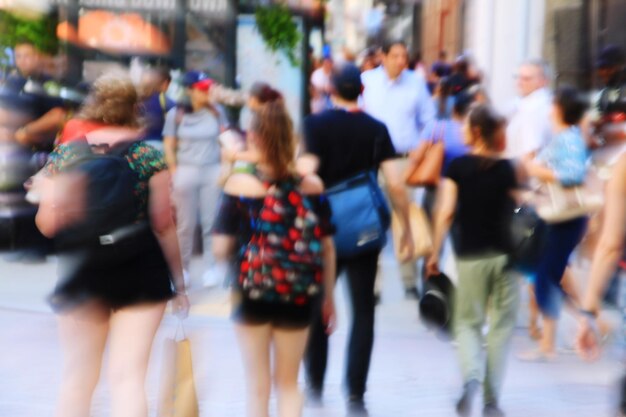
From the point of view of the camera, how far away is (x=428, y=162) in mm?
9547

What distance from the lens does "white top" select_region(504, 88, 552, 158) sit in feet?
31.5

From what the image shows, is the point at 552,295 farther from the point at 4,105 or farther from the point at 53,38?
the point at 53,38

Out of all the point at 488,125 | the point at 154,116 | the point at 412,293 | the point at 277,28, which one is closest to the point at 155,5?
the point at 277,28

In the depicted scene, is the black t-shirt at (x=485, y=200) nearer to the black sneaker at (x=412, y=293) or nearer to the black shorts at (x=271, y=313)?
the black shorts at (x=271, y=313)

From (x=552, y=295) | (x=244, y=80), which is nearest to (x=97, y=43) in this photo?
(x=244, y=80)

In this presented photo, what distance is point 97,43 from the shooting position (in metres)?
14.5

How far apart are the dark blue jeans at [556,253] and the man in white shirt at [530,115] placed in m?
1.23

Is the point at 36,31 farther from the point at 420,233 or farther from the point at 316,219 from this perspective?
the point at 316,219

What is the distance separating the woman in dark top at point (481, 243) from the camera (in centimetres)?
685

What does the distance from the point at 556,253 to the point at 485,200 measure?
1646 mm

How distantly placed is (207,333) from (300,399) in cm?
390

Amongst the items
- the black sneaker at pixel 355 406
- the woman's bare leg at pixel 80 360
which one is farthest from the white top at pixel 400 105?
the woman's bare leg at pixel 80 360

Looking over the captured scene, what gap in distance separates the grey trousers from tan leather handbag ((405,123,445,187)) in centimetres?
223

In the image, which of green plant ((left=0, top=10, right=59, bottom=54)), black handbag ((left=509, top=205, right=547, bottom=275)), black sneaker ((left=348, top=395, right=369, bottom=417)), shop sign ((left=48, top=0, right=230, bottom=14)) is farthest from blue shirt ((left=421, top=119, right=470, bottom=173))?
green plant ((left=0, top=10, right=59, bottom=54))
